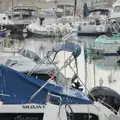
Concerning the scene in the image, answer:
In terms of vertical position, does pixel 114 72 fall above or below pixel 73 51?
below

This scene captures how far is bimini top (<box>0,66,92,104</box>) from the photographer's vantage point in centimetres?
468

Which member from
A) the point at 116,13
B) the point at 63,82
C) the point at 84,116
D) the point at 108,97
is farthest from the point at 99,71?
the point at 116,13

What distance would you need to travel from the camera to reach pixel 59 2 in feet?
137

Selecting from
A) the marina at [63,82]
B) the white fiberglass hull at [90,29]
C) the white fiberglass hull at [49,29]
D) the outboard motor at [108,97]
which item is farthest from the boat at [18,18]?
the outboard motor at [108,97]

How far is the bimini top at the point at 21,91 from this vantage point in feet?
15.4

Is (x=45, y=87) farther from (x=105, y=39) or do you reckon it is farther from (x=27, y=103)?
(x=105, y=39)

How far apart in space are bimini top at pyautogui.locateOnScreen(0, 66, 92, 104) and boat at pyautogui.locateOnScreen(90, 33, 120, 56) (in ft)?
45.0

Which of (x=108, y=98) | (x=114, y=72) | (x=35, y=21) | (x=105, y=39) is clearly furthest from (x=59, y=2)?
(x=108, y=98)

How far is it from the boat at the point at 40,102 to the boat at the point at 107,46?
13.5 meters

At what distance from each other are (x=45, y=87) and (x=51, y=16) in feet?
99.2

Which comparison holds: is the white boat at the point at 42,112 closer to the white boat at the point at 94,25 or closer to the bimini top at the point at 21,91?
the bimini top at the point at 21,91

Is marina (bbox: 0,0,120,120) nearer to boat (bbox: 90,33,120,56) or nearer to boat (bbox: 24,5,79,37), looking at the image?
boat (bbox: 90,33,120,56)

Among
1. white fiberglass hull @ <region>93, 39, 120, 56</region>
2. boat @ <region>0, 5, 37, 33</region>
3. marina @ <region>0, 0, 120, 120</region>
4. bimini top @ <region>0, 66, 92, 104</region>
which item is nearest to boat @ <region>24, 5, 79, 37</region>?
boat @ <region>0, 5, 37, 33</region>

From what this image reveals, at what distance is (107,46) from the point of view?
18.8 metres
